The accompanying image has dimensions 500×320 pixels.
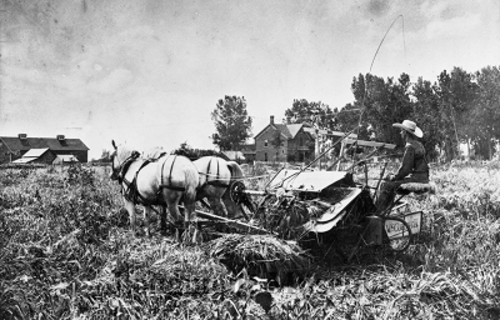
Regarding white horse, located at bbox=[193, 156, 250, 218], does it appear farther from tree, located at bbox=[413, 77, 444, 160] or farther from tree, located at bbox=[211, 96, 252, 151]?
tree, located at bbox=[211, 96, 252, 151]

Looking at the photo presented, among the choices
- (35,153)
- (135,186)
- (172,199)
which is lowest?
(172,199)

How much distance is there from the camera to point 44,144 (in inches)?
2312

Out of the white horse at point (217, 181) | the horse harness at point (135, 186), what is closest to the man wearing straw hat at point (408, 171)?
the white horse at point (217, 181)

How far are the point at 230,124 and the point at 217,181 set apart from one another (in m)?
47.6

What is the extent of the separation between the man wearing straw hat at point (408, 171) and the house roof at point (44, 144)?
189 ft

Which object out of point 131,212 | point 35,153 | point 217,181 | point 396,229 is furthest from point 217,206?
point 35,153

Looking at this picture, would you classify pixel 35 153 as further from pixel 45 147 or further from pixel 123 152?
pixel 123 152

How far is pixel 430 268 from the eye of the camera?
4754mm

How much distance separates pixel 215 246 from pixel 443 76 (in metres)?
42.9

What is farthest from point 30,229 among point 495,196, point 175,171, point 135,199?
point 495,196

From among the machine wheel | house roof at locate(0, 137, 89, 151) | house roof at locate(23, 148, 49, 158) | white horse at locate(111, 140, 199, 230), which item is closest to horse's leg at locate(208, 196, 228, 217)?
white horse at locate(111, 140, 199, 230)

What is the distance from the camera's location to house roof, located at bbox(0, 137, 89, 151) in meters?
53.7

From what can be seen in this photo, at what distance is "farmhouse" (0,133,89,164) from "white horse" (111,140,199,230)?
1868 inches

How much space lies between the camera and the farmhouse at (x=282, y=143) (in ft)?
171
